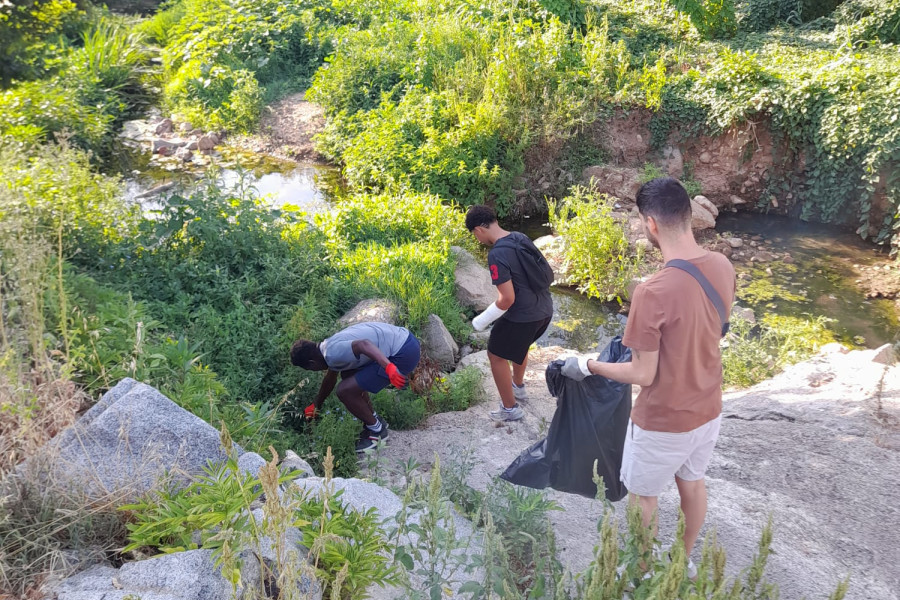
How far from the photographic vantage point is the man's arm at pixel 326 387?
4926 mm

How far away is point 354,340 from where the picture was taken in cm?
474

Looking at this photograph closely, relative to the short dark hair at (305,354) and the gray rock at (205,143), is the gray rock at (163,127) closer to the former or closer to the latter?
the gray rock at (205,143)

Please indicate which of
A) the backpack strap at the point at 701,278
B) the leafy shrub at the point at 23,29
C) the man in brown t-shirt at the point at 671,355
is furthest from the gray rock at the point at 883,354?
the leafy shrub at the point at 23,29

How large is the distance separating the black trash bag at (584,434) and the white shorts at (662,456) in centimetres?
36

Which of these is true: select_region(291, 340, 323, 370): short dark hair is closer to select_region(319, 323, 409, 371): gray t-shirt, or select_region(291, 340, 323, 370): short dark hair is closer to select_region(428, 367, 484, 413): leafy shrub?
select_region(319, 323, 409, 371): gray t-shirt

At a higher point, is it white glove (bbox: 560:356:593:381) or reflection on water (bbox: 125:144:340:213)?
white glove (bbox: 560:356:593:381)

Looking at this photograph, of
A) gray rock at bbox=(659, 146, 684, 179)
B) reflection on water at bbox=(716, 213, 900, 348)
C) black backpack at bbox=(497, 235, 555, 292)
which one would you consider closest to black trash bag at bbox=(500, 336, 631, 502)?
black backpack at bbox=(497, 235, 555, 292)

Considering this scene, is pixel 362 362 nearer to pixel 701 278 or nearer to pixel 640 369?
pixel 640 369

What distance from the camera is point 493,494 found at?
339cm

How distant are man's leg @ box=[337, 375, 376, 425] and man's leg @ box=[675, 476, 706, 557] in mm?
2392

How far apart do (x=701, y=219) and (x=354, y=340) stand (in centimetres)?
627

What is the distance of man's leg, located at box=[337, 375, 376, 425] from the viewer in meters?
4.77

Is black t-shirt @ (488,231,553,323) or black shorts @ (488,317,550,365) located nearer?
black t-shirt @ (488,231,553,323)

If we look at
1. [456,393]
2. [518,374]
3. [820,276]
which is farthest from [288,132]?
[820,276]
